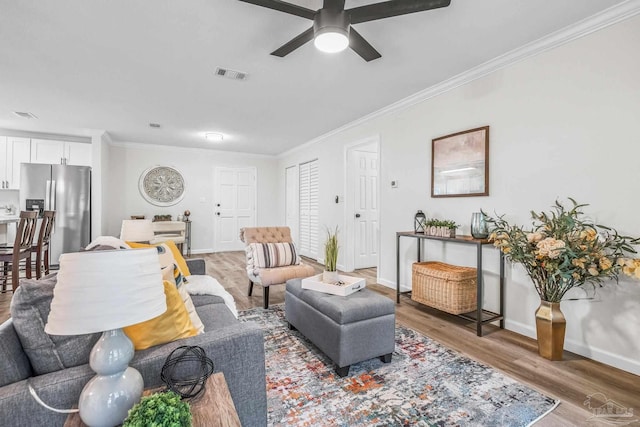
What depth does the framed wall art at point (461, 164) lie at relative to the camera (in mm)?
2928

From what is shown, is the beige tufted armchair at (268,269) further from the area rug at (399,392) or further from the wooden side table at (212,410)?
the wooden side table at (212,410)

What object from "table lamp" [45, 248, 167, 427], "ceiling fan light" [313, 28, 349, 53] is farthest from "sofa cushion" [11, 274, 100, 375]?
"ceiling fan light" [313, 28, 349, 53]

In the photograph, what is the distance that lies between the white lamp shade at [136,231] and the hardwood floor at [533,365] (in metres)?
1.25

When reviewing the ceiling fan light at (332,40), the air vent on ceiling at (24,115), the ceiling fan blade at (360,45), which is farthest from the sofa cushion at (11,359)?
the air vent on ceiling at (24,115)

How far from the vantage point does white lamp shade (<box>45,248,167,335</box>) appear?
790mm

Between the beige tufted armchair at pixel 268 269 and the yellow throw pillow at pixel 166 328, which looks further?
the beige tufted armchair at pixel 268 269

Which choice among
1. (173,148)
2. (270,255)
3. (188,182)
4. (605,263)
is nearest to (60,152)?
(173,148)

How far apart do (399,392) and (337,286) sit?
78cm

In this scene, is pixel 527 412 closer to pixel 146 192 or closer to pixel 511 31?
pixel 511 31

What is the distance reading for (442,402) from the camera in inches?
68.2

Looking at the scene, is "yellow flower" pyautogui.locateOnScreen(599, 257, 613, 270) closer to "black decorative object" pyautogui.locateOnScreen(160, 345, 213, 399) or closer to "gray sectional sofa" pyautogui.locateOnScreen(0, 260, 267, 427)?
"gray sectional sofa" pyautogui.locateOnScreen(0, 260, 267, 427)

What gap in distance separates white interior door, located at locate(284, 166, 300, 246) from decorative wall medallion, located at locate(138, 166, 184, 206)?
2.34 m

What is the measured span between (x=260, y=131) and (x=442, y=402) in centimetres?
468

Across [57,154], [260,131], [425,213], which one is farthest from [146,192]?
[425,213]
